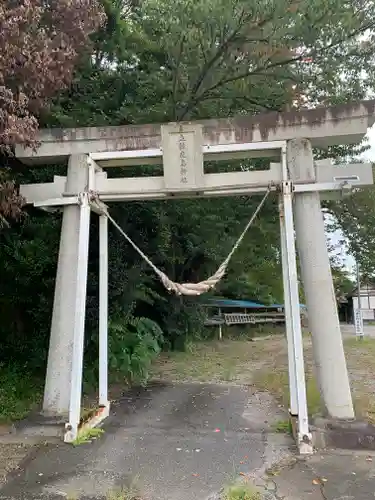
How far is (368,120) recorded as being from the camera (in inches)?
218

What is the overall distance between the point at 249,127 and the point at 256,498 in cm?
406

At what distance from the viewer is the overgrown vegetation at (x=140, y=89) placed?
5773mm

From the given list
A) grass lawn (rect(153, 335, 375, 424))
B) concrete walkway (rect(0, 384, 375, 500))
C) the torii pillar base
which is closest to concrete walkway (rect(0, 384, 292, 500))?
concrete walkway (rect(0, 384, 375, 500))

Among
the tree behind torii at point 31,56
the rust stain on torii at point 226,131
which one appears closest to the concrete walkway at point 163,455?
the tree behind torii at point 31,56

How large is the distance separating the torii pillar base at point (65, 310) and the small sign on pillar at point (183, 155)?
3.61ft

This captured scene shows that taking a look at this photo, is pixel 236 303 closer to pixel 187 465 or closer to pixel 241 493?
pixel 187 465

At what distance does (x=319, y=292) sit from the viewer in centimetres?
548

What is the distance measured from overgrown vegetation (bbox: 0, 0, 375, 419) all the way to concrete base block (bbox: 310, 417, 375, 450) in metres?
4.04

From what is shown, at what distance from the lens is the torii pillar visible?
17.4ft

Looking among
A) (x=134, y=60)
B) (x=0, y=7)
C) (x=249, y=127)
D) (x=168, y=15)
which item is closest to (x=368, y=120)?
(x=249, y=127)

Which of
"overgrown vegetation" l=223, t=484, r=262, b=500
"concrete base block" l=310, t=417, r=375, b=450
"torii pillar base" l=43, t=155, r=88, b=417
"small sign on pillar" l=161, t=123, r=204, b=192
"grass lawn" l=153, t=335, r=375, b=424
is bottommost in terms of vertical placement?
"overgrown vegetation" l=223, t=484, r=262, b=500

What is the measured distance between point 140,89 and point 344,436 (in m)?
6.79

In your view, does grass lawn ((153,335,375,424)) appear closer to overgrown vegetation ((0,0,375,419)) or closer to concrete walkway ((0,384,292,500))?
overgrown vegetation ((0,0,375,419))

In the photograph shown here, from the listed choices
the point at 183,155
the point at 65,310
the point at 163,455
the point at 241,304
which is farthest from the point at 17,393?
the point at 241,304
